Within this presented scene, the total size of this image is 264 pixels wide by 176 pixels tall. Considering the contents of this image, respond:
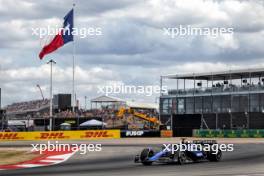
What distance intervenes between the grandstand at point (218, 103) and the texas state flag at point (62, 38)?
98.2ft

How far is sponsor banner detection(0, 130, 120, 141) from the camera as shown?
206 feet

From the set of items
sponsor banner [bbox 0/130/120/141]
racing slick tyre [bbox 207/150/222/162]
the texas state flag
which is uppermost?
the texas state flag

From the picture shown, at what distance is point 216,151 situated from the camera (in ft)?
82.0

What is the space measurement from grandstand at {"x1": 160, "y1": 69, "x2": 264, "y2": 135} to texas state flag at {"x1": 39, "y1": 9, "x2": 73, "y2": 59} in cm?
2994

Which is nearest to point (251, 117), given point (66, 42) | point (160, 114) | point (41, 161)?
point (160, 114)

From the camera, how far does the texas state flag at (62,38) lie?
4859cm

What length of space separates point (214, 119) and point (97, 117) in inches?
671

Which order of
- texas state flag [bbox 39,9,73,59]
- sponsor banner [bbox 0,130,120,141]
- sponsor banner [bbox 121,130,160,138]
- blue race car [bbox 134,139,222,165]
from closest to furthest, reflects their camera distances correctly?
blue race car [bbox 134,139,222,165], texas state flag [bbox 39,9,73,59], sponsor banner [bbox 0,130,120,141], sponsor banner [bbox 121,130,160,138]

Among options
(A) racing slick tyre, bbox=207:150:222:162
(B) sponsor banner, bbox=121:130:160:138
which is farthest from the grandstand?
(A) racing slick tyre, bbox=207:150:222:162

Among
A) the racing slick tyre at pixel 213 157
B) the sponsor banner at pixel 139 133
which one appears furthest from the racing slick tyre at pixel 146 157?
the sponsor banner at pixel 139 133

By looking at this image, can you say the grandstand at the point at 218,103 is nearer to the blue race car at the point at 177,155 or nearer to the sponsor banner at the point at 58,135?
the sponsor banner at the point at 58,135

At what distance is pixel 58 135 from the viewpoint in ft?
207

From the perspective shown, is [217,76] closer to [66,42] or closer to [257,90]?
[257,90]

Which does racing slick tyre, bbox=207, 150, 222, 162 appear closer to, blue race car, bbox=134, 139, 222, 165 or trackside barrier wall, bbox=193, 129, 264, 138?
blue race car, bbox=134, 139, 222, 165
